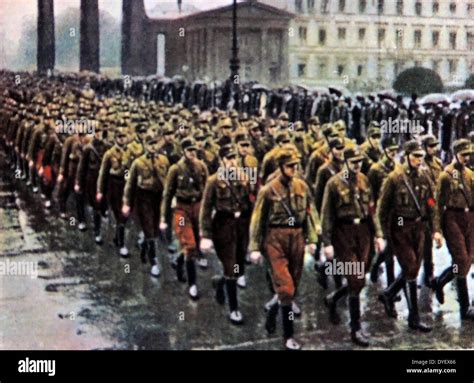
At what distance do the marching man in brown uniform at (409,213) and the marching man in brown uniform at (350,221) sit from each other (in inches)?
8.3

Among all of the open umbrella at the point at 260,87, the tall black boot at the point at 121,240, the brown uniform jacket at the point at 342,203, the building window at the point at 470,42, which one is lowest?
the tall black boot at the point at 121,240

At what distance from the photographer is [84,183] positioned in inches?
456

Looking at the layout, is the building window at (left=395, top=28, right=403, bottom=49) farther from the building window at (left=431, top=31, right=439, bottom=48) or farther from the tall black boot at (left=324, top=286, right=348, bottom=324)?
the tall black boot at (left=324, top=286, right=348, bottom=324)

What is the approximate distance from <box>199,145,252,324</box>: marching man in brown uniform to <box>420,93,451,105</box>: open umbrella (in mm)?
2748

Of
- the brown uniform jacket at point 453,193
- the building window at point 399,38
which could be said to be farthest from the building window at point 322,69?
the brown uniform jacket at point 453,193

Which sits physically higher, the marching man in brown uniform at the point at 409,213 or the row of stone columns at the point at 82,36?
the row of stone columns at the point at 82,36

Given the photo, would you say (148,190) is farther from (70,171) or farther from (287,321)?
(287,321)

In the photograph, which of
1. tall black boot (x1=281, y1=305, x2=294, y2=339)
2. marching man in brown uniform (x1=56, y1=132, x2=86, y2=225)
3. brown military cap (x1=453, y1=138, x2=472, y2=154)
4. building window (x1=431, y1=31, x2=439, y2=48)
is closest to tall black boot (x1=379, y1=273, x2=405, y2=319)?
tall black boot (x1=281, y1=305, x2=294, y2=339)

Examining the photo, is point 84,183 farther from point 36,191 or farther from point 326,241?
point 326,241

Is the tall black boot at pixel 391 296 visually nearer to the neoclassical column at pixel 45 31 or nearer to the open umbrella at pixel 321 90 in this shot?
the open umbrella at pixel 321 90

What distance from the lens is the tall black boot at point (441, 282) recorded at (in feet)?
33.8

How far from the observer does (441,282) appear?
10.4m

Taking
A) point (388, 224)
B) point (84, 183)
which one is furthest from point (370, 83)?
point (84, 183)

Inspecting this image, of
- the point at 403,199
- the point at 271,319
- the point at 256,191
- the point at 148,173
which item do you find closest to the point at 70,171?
the point at 148,173
